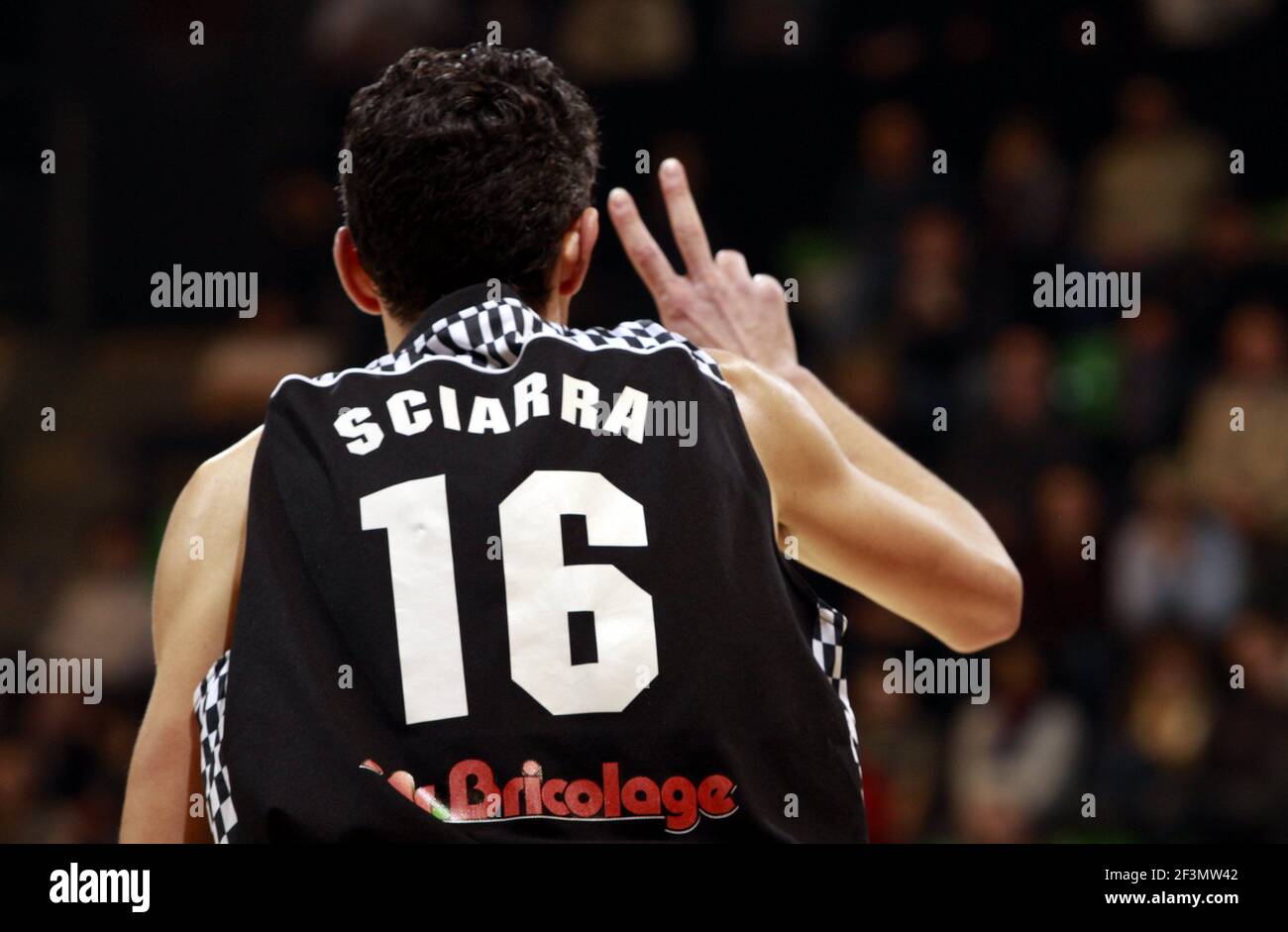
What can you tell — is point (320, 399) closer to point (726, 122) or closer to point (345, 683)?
point (345, 683)

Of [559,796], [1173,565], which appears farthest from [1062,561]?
[559,796]

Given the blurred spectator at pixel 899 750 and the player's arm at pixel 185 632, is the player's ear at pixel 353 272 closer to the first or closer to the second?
the player's arm at pixel 185 632

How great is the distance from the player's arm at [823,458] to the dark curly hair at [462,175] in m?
0.31

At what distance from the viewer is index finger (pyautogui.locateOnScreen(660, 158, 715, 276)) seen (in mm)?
2500

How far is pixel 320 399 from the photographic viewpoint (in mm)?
1878

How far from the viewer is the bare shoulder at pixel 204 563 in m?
1.88

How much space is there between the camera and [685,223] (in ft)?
8.30

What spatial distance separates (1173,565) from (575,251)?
5983 mm

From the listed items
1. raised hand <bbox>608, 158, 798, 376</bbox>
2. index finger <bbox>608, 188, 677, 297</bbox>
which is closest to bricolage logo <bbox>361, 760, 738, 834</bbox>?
raised hand <bbox>608, 158, 798, 376</bbox>

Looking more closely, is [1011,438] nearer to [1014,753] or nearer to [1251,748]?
[1014,753]

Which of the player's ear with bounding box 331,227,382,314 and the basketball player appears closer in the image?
the basketball player

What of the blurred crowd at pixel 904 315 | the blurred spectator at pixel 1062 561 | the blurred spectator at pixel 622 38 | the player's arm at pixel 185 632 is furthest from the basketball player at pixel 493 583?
the blurred spectator at pixel 622 38

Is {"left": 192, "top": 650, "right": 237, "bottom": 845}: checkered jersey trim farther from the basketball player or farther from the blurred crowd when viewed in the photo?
the blurred crowd
